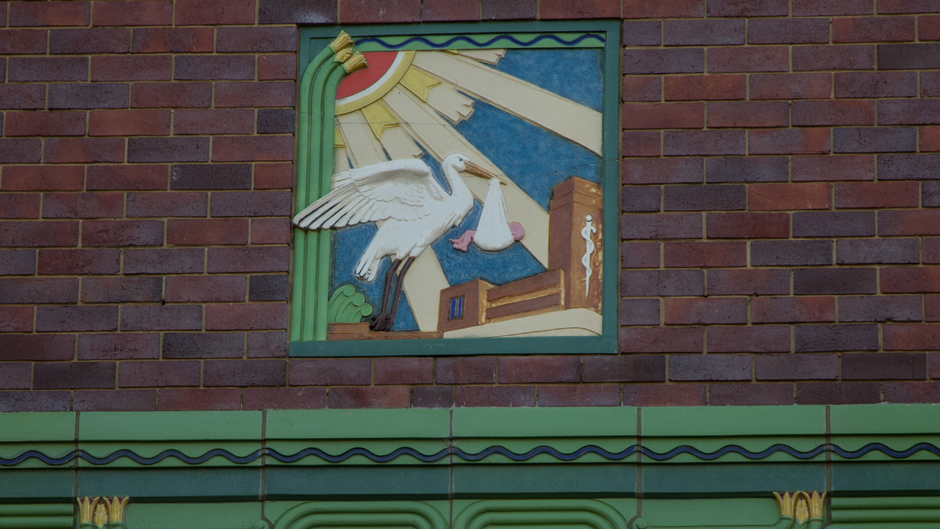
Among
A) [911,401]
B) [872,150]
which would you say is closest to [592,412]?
[911,401]

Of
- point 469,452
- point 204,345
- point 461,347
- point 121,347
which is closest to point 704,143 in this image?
point 461,347

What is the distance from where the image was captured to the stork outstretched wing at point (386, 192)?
6375mm

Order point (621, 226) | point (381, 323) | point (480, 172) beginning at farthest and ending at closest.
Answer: point (480, 172) → point (381, 323) → point (621, 226)

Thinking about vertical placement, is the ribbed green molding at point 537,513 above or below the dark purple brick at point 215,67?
below

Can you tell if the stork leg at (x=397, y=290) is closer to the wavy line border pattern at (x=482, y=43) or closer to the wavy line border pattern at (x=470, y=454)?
the wavy line border pattern at (x=470, y=454)

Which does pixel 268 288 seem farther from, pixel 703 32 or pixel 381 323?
pixel 703 32

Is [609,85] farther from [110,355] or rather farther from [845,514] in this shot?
[110,355]

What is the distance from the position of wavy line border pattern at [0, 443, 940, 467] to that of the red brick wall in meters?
0.23

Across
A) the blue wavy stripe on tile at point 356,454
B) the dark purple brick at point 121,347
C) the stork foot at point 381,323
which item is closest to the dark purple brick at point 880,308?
the blue wavy stripe on tile at point 356,454

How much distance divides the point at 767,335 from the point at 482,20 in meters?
2.10

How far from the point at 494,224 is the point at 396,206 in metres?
0.51

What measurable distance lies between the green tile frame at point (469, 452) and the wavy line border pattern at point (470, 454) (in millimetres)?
17

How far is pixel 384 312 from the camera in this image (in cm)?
628

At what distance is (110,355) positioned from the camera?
614cm
